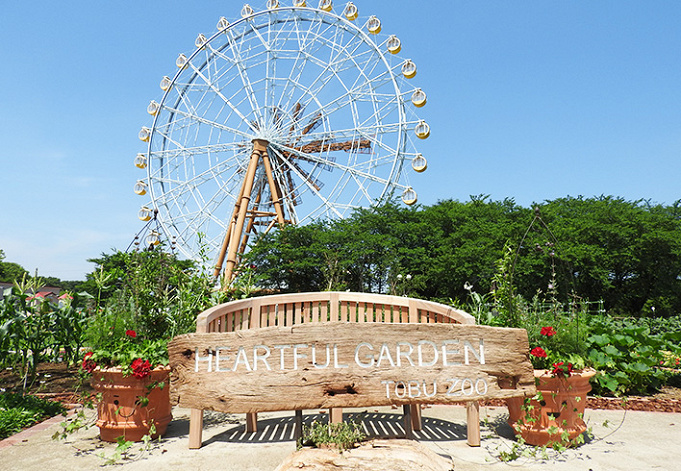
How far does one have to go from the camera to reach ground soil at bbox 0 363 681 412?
4.84 meters

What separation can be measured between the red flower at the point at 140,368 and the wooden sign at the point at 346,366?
0.81 meters

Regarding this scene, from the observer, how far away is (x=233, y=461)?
10.5 feet

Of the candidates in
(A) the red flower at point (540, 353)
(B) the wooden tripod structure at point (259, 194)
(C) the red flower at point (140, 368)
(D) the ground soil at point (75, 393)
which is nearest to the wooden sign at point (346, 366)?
(A) the red flower at point (540, 353)

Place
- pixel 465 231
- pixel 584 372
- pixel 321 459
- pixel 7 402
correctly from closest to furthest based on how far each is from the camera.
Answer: pixel 321 459 < pixel 584 372 < pixel 7 402 < pixel 465 231

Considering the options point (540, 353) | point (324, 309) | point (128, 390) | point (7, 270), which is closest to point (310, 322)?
point (324, 309)

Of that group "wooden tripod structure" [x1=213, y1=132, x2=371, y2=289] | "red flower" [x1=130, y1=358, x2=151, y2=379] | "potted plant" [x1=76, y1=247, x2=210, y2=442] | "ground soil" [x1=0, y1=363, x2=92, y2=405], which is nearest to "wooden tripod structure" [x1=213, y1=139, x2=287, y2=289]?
"wooden tripod structure" [x1=213, y1=132, x2=371, y2=289]

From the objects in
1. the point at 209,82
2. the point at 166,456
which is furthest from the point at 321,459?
the point at 209,82

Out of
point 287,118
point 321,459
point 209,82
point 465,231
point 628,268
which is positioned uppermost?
point 209,82

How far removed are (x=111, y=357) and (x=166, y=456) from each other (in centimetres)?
94

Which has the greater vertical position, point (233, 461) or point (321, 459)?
point (321, 459)

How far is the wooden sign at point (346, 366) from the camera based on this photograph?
9.12ft

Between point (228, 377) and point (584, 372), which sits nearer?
point (228, 377)

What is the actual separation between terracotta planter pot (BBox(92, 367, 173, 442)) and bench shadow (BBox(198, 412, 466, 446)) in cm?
54

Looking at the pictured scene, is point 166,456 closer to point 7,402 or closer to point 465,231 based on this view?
point 7,402
